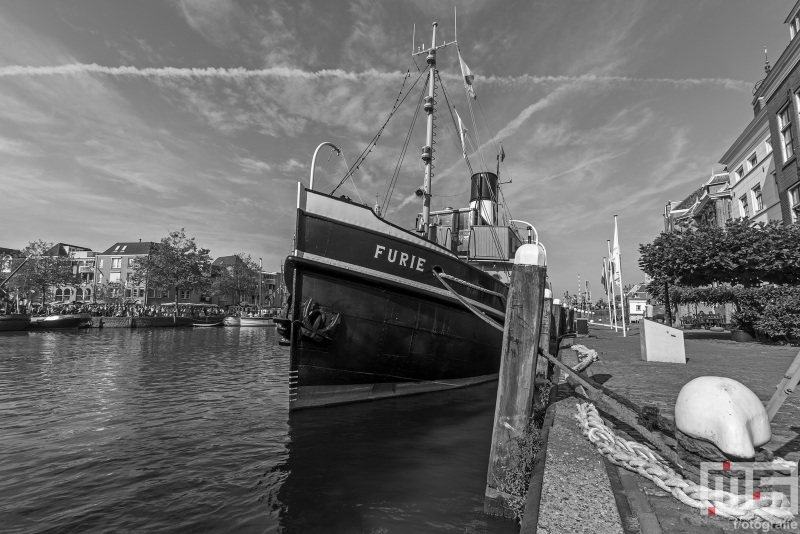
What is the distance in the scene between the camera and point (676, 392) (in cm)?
642

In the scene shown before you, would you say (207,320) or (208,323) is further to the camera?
(207,320)

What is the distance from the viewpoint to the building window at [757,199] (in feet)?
84.3

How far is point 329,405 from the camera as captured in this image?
827 centimetres

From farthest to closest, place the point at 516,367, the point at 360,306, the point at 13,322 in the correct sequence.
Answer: the point at 13,322 → the point at 360,306 → the point at 516,367

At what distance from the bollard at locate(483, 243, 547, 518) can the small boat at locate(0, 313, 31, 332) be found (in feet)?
151

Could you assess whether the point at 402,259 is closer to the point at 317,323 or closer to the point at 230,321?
the point at 317,323

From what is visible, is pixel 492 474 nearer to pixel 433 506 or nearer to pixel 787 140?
pixel 433 506

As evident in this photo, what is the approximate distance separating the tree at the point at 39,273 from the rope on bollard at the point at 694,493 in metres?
64.2

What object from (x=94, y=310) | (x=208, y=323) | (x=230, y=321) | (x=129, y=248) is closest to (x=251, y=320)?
(x=230, y=321)

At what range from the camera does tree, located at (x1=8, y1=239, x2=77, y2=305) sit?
4900 centimetres

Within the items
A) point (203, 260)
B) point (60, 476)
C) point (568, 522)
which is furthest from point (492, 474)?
point (203, 260)

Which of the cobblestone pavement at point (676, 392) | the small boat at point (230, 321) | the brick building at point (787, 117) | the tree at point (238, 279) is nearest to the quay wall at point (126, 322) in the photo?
the small boat at point (230, 321)

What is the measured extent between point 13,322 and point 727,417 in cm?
4848

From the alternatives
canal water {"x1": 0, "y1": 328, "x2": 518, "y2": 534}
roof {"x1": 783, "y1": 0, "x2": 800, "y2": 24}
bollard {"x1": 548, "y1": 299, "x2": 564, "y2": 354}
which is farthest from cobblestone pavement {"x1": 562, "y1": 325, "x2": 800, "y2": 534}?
roof {"x1": 783, "y1": 0, "x2": 800, "y2": 24}
